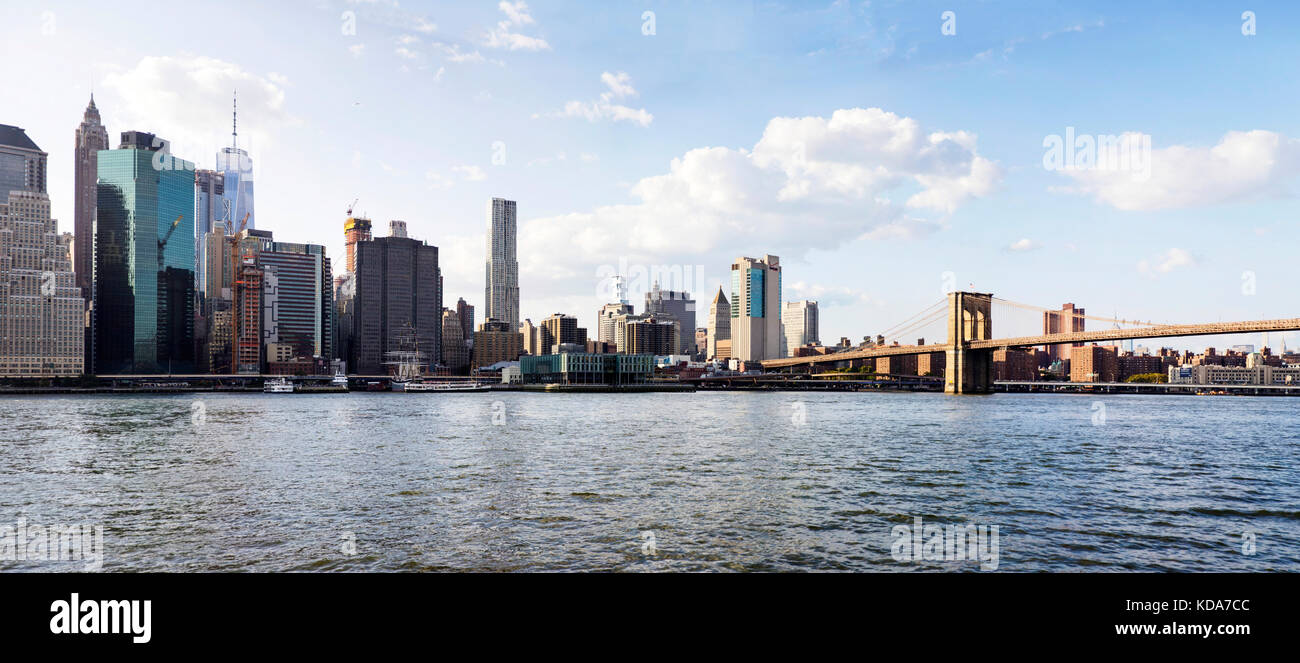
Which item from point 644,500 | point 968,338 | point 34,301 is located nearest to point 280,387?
point 34,301

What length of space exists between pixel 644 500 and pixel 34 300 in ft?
669

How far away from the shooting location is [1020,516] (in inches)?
782

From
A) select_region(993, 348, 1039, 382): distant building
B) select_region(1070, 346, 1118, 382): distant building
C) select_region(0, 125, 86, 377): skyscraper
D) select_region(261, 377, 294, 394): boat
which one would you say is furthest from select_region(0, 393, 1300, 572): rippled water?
select_region(1070, 346, 1118, 382): distant building

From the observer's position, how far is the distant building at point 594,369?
176 meters

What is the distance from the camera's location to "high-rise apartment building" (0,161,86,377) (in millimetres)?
162125

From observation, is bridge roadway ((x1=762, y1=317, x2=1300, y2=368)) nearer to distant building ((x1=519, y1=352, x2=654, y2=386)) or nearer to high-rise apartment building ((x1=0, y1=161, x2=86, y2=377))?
distant building ((x1=519, y1=352, x2=654, y2=386))

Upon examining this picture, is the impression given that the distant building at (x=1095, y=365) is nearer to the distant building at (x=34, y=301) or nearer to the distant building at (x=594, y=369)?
the distant building at (x=594, y=369)

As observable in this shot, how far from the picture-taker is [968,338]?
130875 mm

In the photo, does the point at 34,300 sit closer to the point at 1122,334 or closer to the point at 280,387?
the point at 280,387

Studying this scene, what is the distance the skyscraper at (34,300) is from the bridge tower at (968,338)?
194 m
